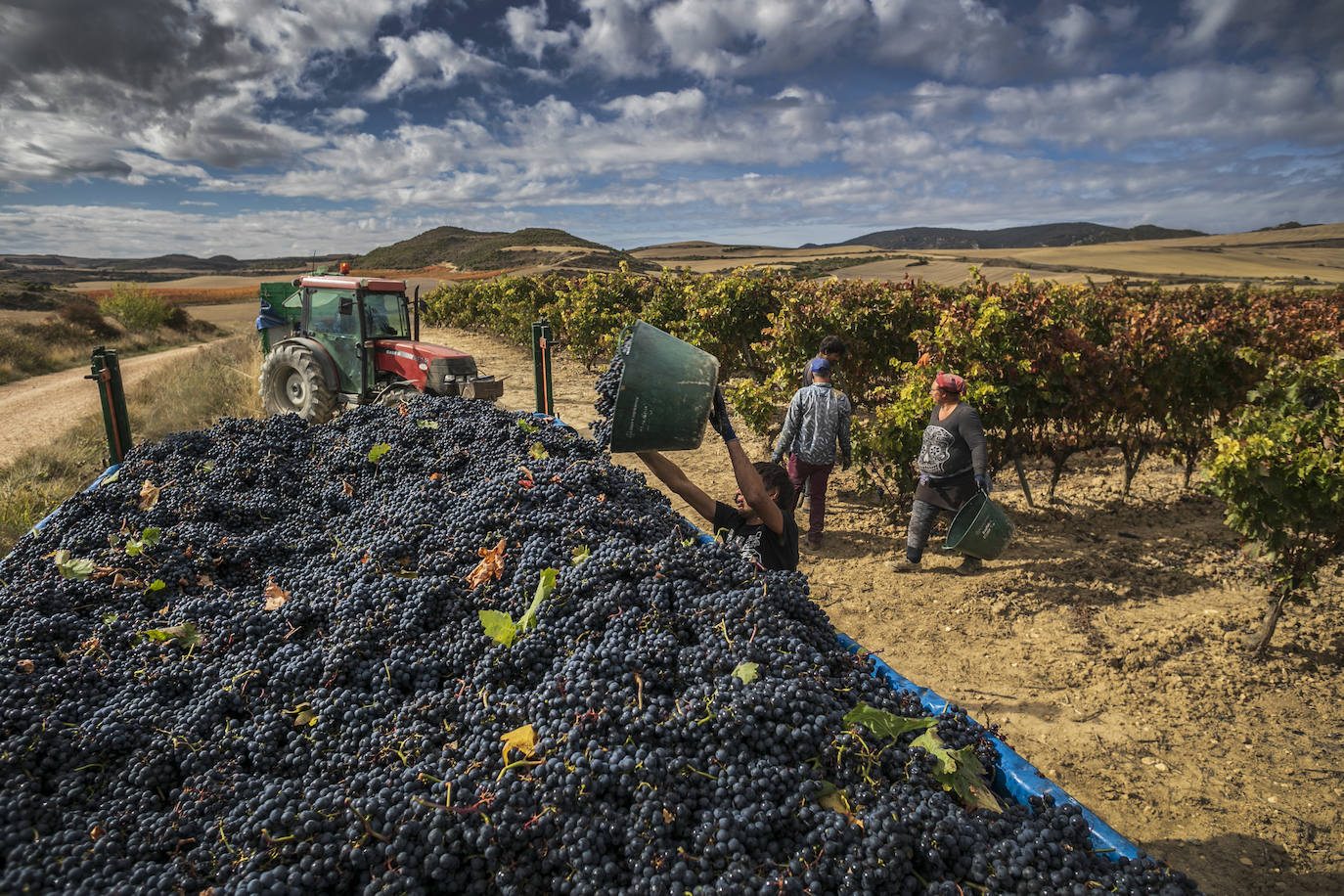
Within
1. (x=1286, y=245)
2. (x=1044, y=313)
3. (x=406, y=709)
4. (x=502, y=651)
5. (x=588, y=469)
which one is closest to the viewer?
(x=406, y=709)

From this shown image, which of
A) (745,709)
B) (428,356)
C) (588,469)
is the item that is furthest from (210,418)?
(745,709)

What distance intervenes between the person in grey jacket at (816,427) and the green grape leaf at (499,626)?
12.3ft

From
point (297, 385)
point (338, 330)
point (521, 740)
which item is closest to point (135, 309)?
point (297, 385)

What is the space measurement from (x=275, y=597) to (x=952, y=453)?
431cm

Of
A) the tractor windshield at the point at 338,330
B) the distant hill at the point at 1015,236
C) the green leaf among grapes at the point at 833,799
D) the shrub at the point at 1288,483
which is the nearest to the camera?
the green leaf among grapes at the point at 833,799

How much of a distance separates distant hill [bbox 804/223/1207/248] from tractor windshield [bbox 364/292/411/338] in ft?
306

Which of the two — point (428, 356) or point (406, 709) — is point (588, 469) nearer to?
point (406, 709)

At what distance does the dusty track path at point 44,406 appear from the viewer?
10.5 metres

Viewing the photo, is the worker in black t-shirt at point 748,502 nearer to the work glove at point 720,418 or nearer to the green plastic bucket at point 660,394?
the work glove at point 720,418

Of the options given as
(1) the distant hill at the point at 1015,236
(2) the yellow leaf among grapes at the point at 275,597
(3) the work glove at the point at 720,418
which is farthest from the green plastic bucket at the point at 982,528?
(1) the distant hill at the point at 1015,236

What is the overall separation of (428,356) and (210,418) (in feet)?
15.0

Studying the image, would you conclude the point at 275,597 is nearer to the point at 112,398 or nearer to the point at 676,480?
the point at 676,480

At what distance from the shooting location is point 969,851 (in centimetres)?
122

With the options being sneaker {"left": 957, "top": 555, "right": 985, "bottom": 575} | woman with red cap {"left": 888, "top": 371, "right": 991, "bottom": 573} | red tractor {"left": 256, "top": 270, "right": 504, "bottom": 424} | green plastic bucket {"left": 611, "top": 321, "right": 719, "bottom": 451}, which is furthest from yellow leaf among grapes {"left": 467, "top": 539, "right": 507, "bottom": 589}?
red tractor {"left": 256, "top": 270, "right": 504, "bottom": 424}
